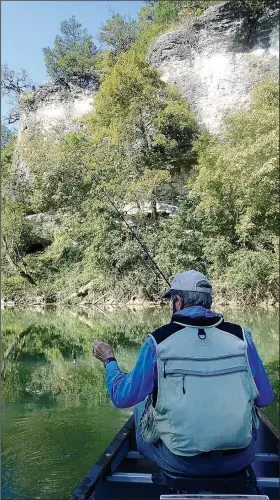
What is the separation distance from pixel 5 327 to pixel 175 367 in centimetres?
398

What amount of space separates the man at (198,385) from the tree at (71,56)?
207cm

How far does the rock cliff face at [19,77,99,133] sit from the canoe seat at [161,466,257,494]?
226 cm

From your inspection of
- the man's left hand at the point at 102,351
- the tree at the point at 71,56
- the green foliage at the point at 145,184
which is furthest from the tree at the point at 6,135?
the man's left hand at the point at 102,351

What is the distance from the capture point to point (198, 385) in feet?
2.97

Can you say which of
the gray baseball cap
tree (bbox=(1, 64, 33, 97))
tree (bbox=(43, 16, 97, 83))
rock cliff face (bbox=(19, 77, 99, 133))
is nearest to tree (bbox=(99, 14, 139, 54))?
tree (bbox=(43, 16, 97, 83))

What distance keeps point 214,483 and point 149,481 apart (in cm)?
17

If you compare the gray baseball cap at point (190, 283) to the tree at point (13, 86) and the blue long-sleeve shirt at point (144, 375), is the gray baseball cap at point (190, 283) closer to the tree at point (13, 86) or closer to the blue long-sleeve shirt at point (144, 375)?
the blue long-sleeve shirt at point (144, 375)

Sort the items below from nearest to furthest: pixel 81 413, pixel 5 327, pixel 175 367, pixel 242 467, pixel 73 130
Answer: pixel 175 367 → pixel 242 467 → pixel 81 413 → pixel 73 130 → pixel 5 327

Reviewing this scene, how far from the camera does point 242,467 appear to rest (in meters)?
1.02

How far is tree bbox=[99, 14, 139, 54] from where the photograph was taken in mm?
2500

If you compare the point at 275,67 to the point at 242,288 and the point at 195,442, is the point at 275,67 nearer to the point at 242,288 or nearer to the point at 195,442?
the point at 242,288

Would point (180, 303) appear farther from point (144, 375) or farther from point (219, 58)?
point (219, 58)

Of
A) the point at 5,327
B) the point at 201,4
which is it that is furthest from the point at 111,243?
the point at 5,327

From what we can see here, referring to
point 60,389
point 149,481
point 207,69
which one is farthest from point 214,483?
point 207,69
